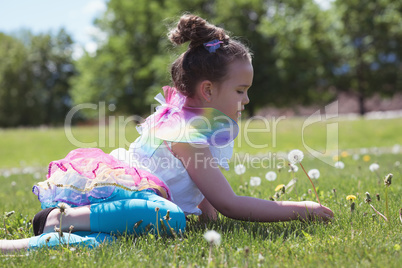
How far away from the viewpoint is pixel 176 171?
299 cm

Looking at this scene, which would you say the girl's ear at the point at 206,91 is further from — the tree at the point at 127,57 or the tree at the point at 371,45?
the tree at the point at 371,45

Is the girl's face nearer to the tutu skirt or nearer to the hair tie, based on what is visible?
the hair tie

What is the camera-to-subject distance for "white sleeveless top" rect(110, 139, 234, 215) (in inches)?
118

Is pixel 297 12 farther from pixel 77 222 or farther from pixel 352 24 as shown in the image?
pixel 77 222

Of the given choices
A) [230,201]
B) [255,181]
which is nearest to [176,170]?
[230,201]

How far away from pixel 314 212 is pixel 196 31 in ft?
4.97

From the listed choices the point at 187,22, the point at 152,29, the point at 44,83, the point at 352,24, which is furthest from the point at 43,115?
the point at 187,22

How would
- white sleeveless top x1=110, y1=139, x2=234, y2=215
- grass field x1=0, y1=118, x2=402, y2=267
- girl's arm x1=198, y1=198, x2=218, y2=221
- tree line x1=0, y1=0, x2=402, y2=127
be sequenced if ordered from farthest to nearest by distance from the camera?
tree line x1=0, y1=0, x2=402, y2=127 → girl's arm x1=198, y1=198, x2=218, y2=221 → white sleeveless top x1=110, y1=139, x2=234, y2=215 → grass field x1=0, y1=118, x2=402, y2=267

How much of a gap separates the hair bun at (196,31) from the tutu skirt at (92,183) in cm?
104

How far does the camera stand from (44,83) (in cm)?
4666

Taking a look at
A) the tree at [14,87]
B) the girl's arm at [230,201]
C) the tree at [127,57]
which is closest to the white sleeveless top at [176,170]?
the girl's arm at [230,201]

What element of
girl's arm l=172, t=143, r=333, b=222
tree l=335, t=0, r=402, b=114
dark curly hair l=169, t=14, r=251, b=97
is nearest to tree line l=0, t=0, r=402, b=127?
tree l=335, t=0, r=402, b=114

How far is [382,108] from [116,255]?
38118 millimetres

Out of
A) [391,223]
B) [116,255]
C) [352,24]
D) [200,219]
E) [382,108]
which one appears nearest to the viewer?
[116,255]
